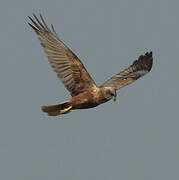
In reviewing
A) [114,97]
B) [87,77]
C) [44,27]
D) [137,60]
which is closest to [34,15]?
[44,27]

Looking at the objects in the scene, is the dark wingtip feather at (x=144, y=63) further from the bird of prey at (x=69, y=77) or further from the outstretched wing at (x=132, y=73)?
the bird of prey at (x=69, y=77)

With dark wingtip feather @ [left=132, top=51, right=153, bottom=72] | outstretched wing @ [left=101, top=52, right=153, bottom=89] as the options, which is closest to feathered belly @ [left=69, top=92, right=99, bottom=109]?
outstretched wing @ [left=101, top=52, right=153, bottom=89]

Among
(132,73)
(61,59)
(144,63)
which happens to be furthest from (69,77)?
(144,63)

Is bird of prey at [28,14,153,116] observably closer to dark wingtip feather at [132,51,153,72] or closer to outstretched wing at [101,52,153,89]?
Answer: outstretched wing at [101,52,153,89]

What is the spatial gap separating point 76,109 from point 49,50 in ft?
4.92

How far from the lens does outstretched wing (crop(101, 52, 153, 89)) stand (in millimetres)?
12891

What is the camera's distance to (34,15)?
1082 cm

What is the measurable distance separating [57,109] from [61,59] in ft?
3.85

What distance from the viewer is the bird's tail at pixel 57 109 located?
444 inches

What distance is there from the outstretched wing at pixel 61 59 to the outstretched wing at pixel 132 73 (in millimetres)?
1644

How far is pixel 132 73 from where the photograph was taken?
1429 cm

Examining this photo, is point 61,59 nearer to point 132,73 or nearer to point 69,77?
point 69,77

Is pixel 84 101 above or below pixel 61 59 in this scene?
below

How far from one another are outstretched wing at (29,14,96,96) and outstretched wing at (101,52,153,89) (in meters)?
1.64
